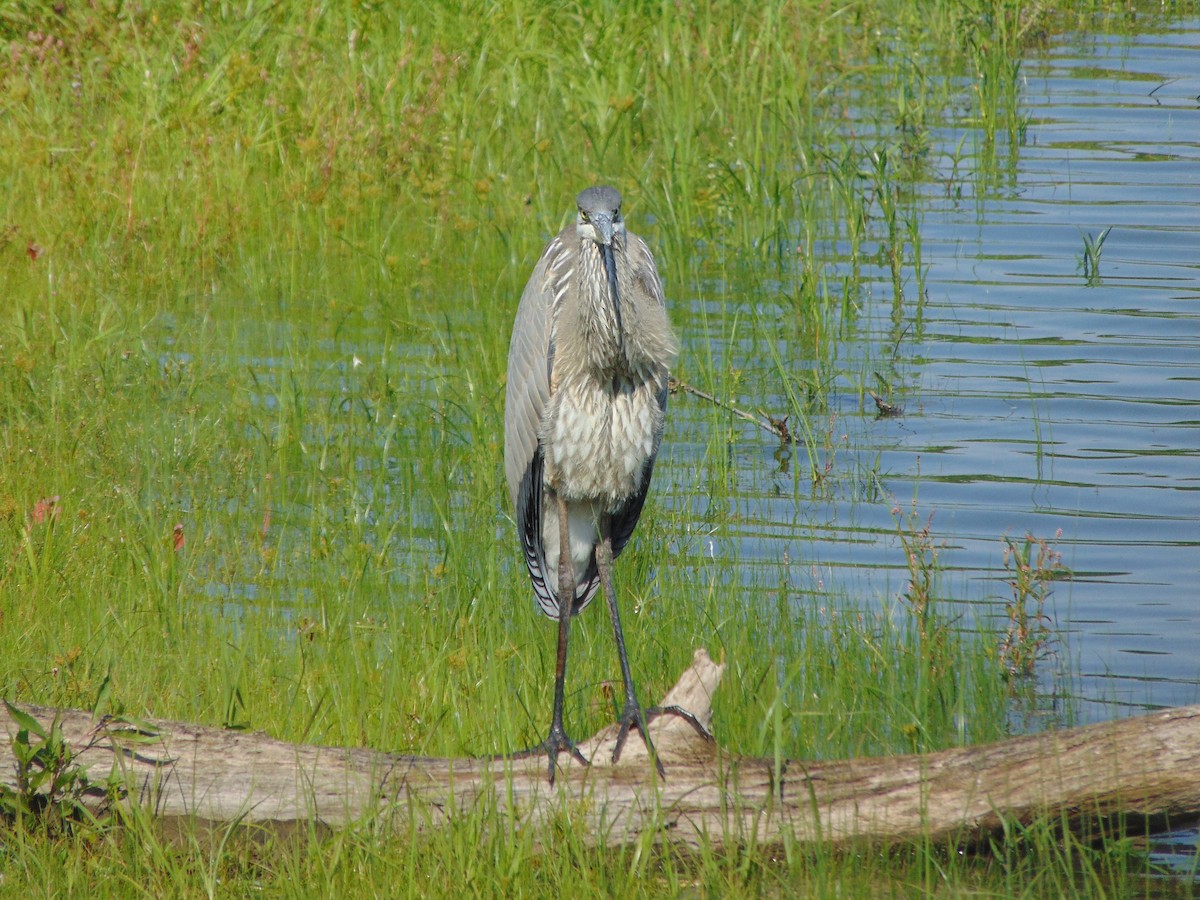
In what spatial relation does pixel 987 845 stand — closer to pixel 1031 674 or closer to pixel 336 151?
pixel 1031 674

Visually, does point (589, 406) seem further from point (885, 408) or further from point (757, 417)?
point (885, 408)

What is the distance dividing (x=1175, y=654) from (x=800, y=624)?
4.46 feet

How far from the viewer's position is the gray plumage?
4.78m

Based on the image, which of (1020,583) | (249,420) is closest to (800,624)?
(1020,583)

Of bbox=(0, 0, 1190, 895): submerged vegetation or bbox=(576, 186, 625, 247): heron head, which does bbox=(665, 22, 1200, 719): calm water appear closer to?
bbox=(0, 0, 1190, 895): submerged vegetation

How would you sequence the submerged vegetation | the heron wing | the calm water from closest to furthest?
the submerged vegetation < the heron wing < the calm water

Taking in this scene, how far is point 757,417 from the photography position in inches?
289

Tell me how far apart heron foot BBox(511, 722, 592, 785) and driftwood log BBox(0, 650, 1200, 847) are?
0.39 ft

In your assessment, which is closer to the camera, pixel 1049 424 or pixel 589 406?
pixel 589 406

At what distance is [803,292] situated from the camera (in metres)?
8.09

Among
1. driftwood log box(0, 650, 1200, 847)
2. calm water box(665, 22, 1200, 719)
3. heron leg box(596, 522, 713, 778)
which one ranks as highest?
calm water box(665, 22, 1200, 719)

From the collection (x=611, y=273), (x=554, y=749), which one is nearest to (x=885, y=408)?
(x=611, y=273)

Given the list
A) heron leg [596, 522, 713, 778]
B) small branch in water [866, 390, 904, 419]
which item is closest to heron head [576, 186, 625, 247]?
heron leg [596, 522, 713, 778]

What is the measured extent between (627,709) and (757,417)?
316 centimetres
